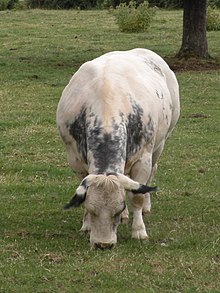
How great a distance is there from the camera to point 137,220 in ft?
26.7

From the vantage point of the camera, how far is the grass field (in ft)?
22.2

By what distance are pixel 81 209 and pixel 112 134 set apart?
210 centimetres

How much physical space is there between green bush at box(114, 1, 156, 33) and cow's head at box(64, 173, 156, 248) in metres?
24.0

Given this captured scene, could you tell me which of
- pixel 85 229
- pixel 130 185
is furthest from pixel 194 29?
pixel 130 185

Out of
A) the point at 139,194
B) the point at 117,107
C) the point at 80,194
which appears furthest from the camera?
the point at 139,194

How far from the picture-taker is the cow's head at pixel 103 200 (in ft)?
23.5

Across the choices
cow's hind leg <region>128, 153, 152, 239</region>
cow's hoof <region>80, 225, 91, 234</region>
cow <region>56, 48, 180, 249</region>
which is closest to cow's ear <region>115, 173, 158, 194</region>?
cow <region>56, 48, 180, 249</region>

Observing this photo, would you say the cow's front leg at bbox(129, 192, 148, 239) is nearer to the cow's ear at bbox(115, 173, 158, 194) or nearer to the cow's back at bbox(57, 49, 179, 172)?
the cow's back at bbox(57, 49, 179, 172)

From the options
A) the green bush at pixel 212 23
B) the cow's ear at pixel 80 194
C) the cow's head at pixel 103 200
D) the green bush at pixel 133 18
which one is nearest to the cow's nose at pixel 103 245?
the cow's head at pixel 103 200

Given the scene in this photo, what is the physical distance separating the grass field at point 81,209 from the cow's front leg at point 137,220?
0.12m

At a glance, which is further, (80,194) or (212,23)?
(212,23)

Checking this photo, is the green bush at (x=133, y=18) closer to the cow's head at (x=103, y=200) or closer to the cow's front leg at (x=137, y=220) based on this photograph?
the cow's front leg at (x=137, y=220)

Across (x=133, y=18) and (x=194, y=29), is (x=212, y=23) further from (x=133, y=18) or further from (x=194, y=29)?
(x=194, y=29)

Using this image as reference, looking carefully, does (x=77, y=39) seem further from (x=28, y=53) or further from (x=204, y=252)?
(x=204, y=252)
